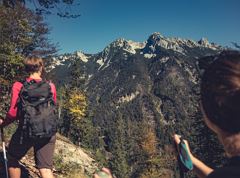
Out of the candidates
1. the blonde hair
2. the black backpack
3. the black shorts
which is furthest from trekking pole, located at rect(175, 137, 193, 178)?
the blonde hair

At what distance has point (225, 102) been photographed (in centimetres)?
183

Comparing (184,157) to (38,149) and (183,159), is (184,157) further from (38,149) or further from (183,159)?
(38,149)

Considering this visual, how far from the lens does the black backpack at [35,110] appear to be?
580cm

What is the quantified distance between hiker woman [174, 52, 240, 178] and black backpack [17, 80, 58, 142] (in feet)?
13.6

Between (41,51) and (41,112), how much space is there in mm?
29651

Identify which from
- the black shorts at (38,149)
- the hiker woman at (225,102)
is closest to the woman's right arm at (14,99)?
the black shorts at (38,149)

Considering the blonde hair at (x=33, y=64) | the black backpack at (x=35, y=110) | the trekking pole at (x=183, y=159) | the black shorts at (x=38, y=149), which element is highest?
the blonde hair at (x=33, y=64)

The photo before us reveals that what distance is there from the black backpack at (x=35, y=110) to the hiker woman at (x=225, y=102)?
4157 mm

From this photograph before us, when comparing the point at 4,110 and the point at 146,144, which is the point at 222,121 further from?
the point at 146,144

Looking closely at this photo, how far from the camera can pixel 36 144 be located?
6.02 m

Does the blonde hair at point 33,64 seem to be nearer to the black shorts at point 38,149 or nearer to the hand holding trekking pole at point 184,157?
the black shorts at point 38,149

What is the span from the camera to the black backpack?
5797mm

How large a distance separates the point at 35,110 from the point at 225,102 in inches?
171

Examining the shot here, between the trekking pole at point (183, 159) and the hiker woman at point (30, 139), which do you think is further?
the hiker woman at point (30, 139)
